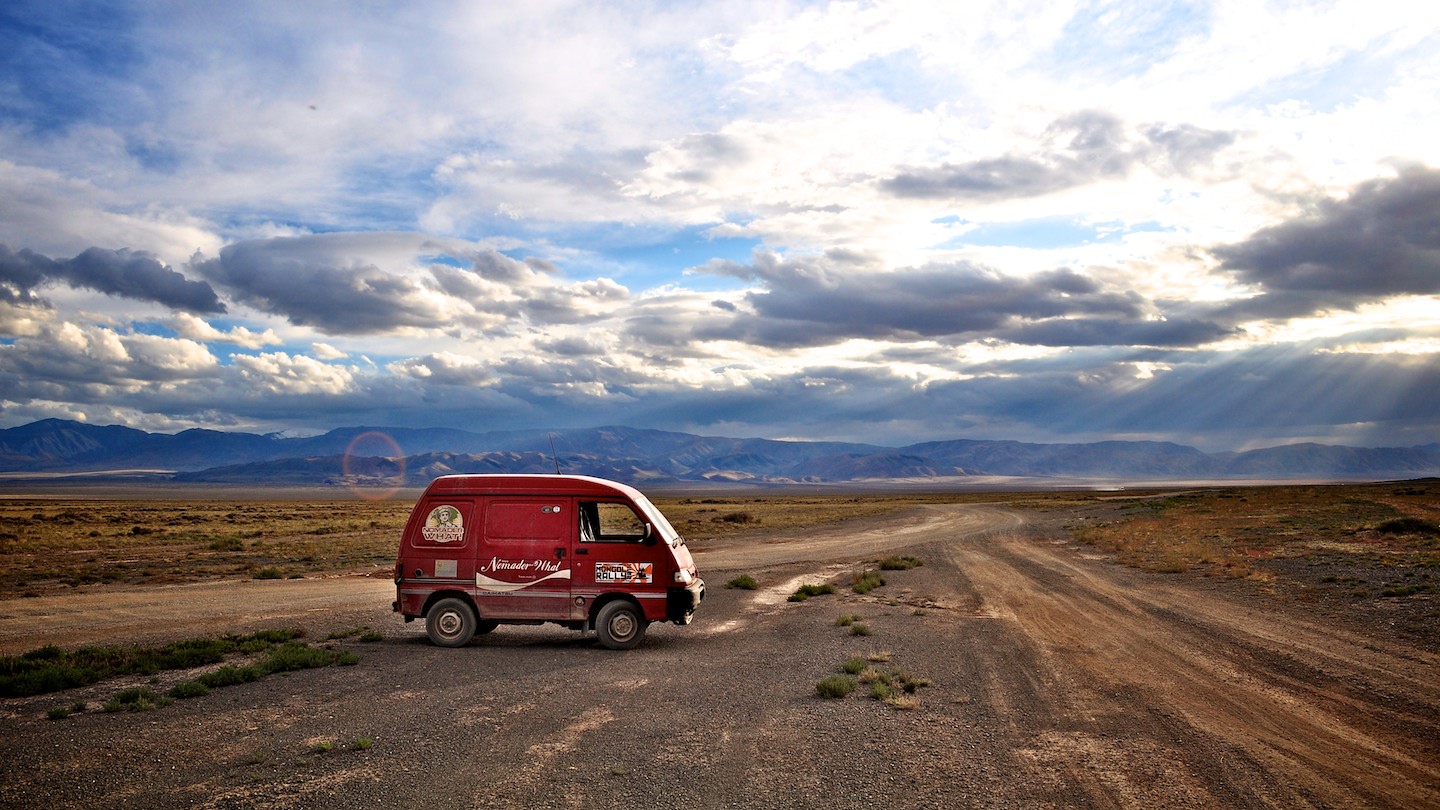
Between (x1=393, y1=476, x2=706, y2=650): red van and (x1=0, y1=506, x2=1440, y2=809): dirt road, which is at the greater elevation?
(x1=393, y1=476, x2=706, y2=650): red van

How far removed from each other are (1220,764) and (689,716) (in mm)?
5737

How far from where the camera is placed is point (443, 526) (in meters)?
14.1

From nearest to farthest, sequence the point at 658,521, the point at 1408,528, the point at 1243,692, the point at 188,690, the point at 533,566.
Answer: the point at 188,690
the point at 1243,692
the point at 533,566
the point at 658,521
the point at 1408,528

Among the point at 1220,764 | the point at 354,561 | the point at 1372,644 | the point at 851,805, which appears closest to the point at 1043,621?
the point at 1372,644

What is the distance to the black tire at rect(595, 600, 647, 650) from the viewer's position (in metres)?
14.0

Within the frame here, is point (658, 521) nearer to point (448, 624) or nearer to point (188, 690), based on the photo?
point (448, 624)

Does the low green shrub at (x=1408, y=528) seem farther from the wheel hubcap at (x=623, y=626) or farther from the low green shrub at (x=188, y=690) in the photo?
the low green shrub at (x=188, y=690)

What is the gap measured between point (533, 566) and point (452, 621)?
1798 millimetres

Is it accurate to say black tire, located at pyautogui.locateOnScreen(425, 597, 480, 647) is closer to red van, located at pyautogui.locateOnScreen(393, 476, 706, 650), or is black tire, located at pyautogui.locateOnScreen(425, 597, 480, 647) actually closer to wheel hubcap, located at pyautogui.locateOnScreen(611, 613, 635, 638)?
red van, located at pyautogui.locateOnScreen(393, 476, 706, 650)

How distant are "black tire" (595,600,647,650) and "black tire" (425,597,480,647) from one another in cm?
223

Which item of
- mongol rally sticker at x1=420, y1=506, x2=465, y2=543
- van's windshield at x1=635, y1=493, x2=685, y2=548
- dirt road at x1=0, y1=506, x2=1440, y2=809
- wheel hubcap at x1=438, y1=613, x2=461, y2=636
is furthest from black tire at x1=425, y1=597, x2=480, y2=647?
van's windshield at x1=635, y1=493, x2=685, y2=548

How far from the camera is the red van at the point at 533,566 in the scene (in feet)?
45.6

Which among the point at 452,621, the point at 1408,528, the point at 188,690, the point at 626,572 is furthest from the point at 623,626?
the point at 1408,528

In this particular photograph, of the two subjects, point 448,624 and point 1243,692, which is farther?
point 448,624
